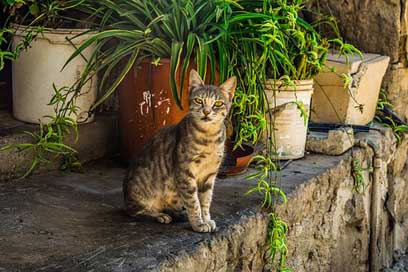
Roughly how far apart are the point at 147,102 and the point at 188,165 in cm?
72

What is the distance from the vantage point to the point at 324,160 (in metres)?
3.74

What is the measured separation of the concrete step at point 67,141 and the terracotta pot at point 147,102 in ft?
A: 0.69

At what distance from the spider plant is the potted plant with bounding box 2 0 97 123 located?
0.37 ft

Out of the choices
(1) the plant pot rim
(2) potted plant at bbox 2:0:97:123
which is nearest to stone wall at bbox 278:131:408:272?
(2) potted plant at bbox 2:0:97:123

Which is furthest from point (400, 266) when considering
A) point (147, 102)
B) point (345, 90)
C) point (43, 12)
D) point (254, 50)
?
point (43, 12)

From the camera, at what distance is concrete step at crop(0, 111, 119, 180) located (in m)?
3.16

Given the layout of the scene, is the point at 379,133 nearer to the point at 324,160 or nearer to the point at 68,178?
the point at 324,160

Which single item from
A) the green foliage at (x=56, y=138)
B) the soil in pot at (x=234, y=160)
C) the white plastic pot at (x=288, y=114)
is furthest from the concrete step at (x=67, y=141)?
the white plastic pot at (x=288, y=114)

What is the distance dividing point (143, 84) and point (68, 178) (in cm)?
51

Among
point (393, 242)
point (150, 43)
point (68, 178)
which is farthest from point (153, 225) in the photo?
point (393, 242)

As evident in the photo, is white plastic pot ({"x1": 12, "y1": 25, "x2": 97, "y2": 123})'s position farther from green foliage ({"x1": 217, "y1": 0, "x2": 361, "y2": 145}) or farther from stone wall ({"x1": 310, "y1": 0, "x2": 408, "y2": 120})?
stone wall ({"x1": 310, "y1": 0, "x2": 408, "y2": 120})

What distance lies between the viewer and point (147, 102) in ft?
10.8

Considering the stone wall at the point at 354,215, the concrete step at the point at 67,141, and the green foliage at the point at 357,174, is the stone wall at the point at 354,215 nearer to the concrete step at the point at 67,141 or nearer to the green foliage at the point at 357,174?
the green foliage at the point at 357,174

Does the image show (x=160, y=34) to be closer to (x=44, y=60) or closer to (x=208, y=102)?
(x=44, y=60)
